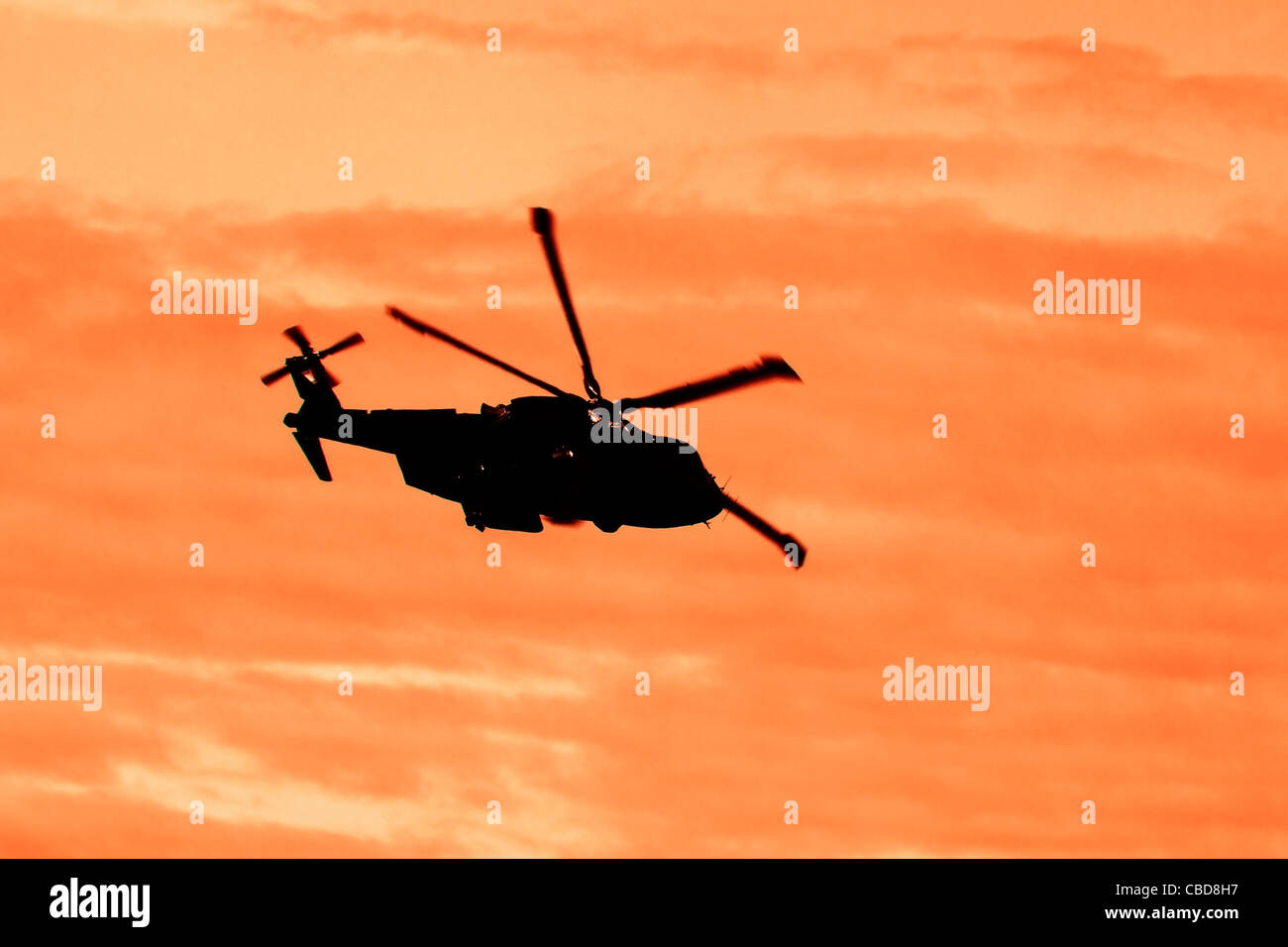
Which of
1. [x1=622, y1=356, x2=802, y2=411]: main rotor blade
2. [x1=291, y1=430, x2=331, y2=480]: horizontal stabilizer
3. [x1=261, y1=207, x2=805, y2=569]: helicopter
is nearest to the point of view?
[x1=622, y1=356, x2=802, y2=411]: main rotor blade

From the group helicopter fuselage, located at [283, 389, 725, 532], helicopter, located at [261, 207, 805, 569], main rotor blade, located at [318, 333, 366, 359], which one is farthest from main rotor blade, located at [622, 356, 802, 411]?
main rotor blade, located at [318, 333, 366, 359]

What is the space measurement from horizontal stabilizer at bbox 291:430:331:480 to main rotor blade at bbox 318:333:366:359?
8.12 ft

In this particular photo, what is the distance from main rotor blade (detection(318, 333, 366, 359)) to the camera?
50.2 metres

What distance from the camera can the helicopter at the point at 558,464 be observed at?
43562 millimetres

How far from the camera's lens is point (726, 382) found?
130 feet

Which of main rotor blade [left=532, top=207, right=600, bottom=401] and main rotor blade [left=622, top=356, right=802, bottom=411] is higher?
main rotor blade [left=532, top=207, right=600, bottom=401]

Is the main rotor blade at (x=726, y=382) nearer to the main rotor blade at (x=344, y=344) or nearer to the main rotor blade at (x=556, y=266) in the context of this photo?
the main rotor blade at (x=556, y=266)

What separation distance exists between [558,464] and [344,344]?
33.6 ft

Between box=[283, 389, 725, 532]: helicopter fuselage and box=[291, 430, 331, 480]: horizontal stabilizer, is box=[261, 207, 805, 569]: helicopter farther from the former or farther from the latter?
box=[291, 430, 331, 480]: horizontal stabilizer

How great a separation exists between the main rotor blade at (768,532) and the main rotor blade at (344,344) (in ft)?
41.1

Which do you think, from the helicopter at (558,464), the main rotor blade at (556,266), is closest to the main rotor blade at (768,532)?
the helicopter at (558,464)

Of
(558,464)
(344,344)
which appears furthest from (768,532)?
(344,344)
